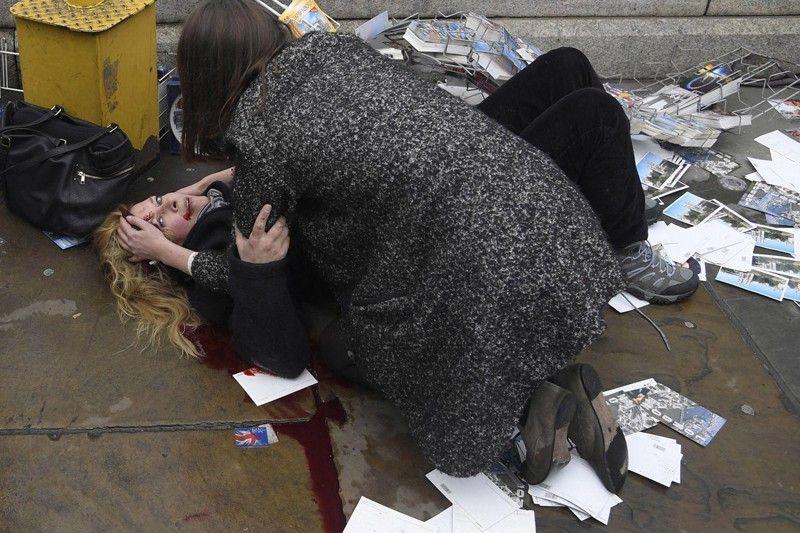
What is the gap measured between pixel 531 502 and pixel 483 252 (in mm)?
811

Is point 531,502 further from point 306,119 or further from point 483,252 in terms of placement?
point 306,119

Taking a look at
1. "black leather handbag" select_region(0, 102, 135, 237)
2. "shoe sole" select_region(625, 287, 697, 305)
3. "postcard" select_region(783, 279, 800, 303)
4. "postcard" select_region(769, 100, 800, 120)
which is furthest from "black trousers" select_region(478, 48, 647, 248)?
"postcard" select_region(769, 100, 800, 120)

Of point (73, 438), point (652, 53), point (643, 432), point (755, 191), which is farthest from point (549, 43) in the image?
point (73, 438)

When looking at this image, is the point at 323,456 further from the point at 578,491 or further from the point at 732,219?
the point at 732,219

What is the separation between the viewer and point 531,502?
2.31m

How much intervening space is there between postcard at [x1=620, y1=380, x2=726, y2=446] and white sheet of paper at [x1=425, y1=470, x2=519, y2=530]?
65cm

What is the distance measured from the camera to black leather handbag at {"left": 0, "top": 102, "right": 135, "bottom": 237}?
9.79 feet

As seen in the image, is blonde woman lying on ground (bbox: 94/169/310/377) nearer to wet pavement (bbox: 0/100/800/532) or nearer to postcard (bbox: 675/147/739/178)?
wet pavement (bbox: 0/100/800/532)

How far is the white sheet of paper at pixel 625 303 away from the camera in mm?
3079

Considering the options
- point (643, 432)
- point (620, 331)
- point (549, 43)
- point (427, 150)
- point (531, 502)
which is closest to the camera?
point (427, 150)

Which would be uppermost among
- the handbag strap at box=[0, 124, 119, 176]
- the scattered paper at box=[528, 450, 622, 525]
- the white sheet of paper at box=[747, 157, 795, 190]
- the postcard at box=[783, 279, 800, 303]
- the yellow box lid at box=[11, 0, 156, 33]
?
the yellow box lid at box=[11, 0, 156, 33]

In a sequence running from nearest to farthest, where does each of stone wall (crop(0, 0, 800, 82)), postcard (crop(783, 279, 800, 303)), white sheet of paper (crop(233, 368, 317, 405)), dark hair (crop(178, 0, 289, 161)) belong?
1. dark hair (crop(178, 0, 289, 161))
2. white sheet of paper (crop(233, 368, 317, 405))
3. postcard (crop(783, 279, 800, 303))
4. stone wall (crop(0, 0, 800, 82))

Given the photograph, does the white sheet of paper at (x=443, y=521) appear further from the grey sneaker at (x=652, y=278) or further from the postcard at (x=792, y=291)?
the postcard at (x=792, y=291)

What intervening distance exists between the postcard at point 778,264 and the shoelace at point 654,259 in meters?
0.48
